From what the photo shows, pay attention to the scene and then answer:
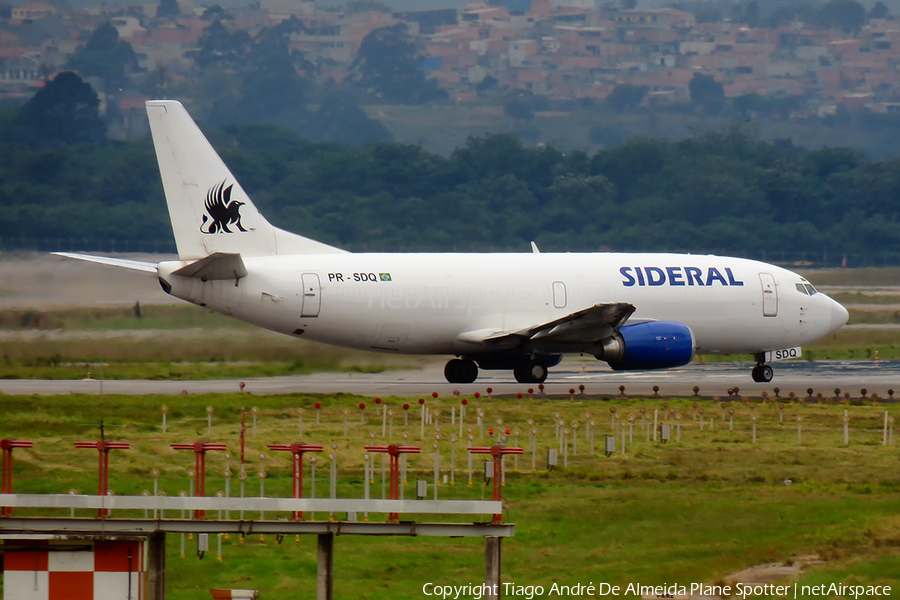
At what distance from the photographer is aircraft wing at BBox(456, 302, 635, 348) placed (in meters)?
34.4

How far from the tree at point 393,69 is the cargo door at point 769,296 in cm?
11927

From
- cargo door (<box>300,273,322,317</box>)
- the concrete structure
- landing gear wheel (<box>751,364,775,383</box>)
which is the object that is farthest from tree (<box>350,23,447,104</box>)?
the concrete structure

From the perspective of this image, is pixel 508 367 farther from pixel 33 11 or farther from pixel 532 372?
pixel 33 11

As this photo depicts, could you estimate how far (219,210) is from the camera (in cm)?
3266

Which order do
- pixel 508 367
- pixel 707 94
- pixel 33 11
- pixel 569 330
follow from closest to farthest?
1. pixel 569 330
2. pixel 508 367
3. pixel 33 11
4. pixel 707 94

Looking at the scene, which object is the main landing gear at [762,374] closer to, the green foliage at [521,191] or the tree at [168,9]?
the green foliage at [521,191]

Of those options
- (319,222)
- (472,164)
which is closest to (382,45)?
(472,164)

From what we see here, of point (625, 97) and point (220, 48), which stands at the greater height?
point (220, 48)

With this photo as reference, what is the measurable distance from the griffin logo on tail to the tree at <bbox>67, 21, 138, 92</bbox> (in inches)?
3994

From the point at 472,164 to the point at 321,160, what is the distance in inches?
413

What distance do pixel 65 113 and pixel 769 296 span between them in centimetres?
7281

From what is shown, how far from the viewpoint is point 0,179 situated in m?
82.7

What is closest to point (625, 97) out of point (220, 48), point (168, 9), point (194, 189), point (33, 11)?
point (220, 48)

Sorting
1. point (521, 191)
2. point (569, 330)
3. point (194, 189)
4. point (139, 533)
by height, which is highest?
point (521, 191)
